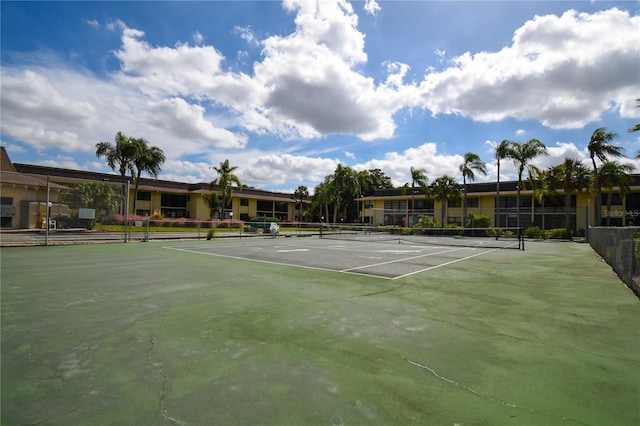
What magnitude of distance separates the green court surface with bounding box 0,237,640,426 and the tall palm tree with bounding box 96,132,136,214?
45.1 m

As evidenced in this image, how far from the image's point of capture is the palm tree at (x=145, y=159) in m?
46.4

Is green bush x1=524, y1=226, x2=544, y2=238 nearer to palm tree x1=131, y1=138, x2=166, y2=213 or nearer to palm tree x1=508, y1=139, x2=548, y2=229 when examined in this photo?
palm tree x1=508, y1=139, x2=548, y2=229

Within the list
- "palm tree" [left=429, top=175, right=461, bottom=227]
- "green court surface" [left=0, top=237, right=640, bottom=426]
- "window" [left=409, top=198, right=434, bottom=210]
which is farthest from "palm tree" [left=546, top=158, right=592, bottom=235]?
"green court surface" [left=0, top=237, right=640, bottom=426]

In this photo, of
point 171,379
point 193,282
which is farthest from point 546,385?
point 193,282

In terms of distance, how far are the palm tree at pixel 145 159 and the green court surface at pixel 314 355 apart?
45159mm

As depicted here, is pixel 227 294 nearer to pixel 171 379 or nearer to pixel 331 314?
pixel 331 314

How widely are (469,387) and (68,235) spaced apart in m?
22.2

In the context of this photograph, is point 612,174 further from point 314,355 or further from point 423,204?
point 314,355

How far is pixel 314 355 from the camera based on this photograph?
3.48m

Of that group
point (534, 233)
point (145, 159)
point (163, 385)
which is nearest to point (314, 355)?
point (163, 385)

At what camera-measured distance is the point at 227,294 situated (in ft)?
20.6

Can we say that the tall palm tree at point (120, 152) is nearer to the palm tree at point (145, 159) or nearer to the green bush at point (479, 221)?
the palm tree at point (145, 159)

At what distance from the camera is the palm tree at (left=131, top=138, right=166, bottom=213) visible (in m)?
46.4

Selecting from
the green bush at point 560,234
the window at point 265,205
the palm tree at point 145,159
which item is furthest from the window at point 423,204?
the palm tree at point 145,159
